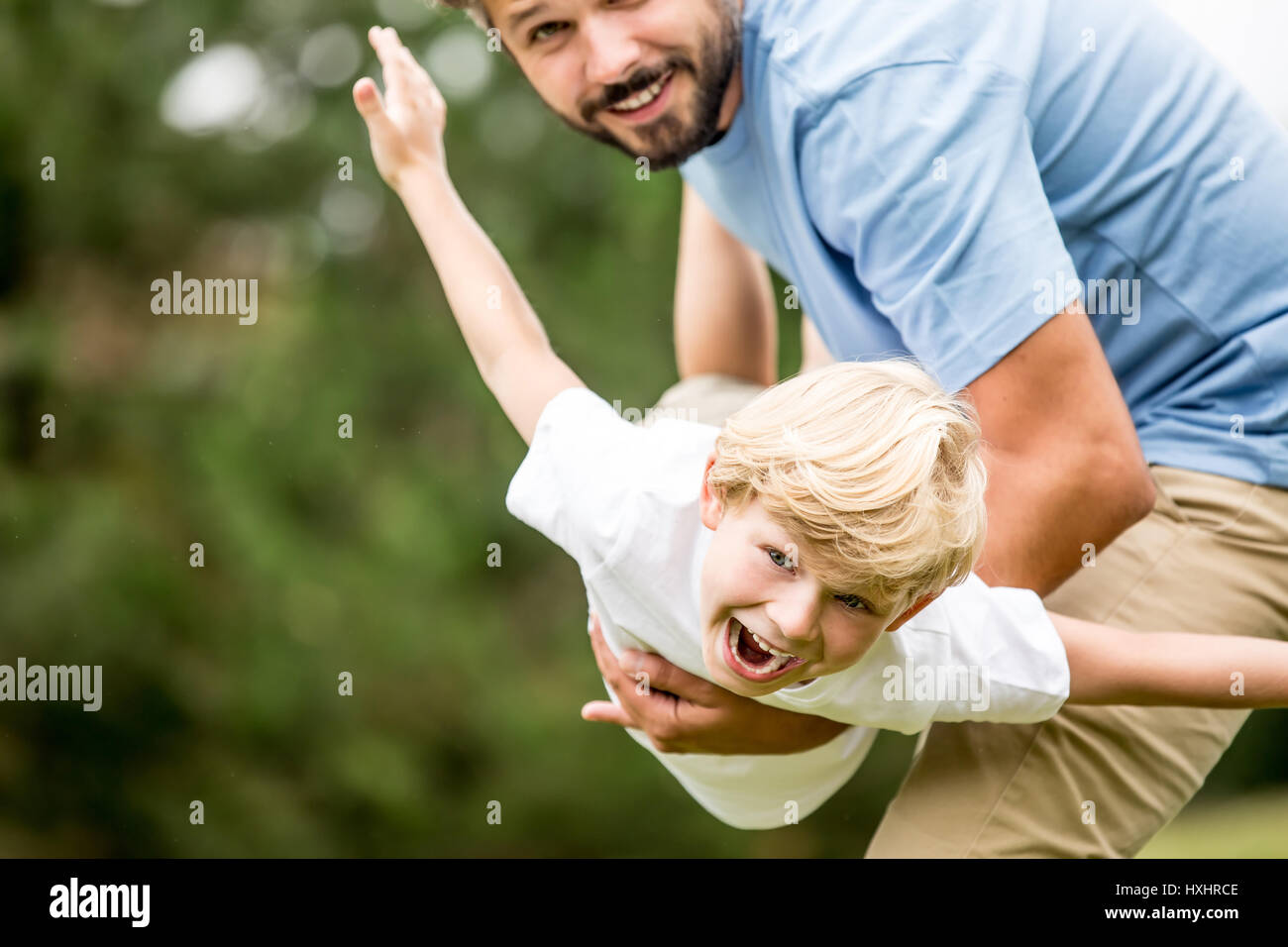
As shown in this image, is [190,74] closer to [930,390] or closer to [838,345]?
[838,345]

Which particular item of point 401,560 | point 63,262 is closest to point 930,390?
point 401,560

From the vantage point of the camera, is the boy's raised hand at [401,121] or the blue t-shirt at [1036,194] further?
the boy's raised hand at [401,121]

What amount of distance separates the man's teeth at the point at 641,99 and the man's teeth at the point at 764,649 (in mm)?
738

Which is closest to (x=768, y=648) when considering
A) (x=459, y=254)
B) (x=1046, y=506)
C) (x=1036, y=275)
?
(x=1046, y=506)

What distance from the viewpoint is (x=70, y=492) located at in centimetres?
453

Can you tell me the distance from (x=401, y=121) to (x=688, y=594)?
29.3 inches

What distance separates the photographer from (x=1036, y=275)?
1326mm

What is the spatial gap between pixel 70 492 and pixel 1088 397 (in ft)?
13.3

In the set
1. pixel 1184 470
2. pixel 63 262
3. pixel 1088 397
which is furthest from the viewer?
pixel 63 262

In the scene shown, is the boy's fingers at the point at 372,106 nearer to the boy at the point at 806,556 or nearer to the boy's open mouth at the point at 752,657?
the boy at the point at 806,556

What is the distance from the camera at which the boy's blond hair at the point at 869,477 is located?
112cm

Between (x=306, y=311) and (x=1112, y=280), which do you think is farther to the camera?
(x=306, y=311)

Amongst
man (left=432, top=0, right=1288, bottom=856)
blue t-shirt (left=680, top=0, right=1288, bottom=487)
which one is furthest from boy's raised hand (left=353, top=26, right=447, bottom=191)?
blue t-shirt (left=680, top=0, right=1288, bottom=487)

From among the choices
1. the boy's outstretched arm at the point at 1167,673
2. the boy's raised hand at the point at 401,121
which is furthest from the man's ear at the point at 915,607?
the boy's raised hand at the point at 401,121
